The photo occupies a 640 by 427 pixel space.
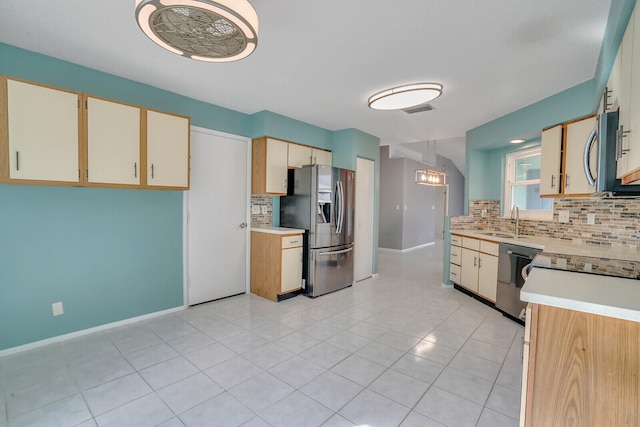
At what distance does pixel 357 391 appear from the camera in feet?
6.39

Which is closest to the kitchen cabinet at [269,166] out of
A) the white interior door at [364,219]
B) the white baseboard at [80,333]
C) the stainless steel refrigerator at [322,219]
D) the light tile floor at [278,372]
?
the stainless steel refrigerator at [322,219]

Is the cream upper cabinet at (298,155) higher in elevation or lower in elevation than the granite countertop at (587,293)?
higher

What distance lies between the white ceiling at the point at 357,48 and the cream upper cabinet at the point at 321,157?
1.18 meters

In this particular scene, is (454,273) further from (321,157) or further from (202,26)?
(202,26)

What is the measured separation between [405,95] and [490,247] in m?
2.10

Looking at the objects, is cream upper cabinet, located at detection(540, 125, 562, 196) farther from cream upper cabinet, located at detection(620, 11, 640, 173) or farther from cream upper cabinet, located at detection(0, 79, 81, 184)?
cream upper cabinet, located at detection(0, 79, 81, 184)

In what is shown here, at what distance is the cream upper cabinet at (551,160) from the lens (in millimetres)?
2846

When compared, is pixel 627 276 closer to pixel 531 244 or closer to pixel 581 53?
pixel 531 244

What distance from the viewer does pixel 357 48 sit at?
2.22m

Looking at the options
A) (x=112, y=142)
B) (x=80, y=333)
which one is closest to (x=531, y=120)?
(x=112, y=142)

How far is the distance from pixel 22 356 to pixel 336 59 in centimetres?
348

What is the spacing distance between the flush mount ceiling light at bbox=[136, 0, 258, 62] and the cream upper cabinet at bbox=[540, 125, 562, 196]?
9.84ft

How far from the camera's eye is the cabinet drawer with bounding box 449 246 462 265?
4.19 meters

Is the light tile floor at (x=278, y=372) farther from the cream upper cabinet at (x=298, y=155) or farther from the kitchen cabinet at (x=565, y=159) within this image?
the cream upper cabinet at (x=298, y=155)
